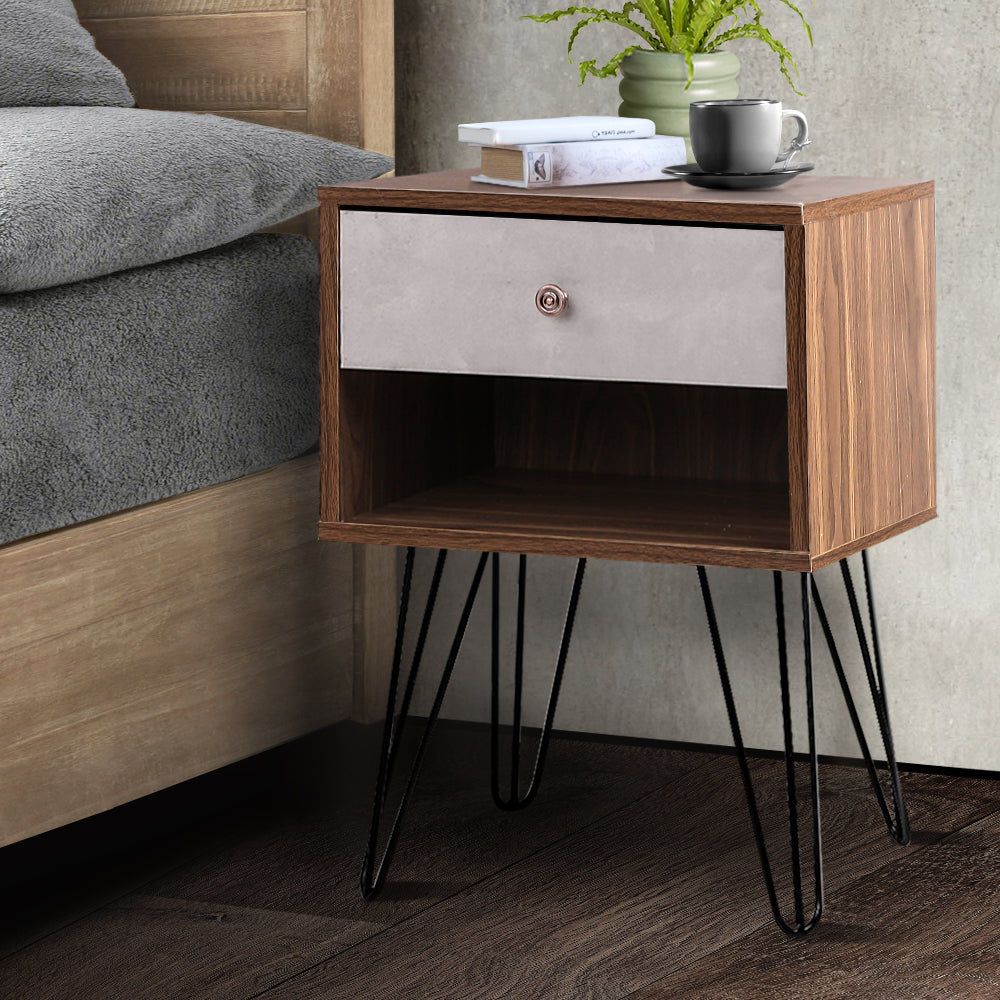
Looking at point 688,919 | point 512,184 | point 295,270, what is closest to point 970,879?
point 688,919

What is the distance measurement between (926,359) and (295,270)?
562mm

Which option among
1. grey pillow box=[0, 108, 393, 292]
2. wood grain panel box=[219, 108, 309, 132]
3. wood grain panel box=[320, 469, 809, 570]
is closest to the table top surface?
grey pillow box=[0, 108, 393, 292]

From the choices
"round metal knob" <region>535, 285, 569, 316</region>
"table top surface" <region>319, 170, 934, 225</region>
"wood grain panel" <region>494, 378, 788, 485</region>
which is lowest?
"wood grain panel" <region>494, 378, 788, 485</region>

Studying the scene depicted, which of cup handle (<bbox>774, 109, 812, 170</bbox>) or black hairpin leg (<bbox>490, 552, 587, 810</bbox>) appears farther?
black hairpin leg (<bbox>490, 552, 587, 810</bbox>)

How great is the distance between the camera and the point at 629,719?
5.83 feet

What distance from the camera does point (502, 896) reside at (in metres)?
1.38

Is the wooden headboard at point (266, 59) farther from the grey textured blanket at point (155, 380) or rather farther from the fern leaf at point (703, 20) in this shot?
the fern leaf at point (703, 20)

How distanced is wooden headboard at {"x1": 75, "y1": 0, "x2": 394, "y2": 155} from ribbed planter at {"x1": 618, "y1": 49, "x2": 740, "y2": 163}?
31cm

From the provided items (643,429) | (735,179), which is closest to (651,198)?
(735,179)

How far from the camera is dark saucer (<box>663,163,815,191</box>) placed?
1.24 m

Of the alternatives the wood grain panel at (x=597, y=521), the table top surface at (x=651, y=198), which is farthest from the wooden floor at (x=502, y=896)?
the table top surface at (x=651, y=198)

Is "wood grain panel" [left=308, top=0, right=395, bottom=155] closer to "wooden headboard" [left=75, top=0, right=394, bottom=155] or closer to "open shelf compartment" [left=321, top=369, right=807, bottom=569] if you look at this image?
"wooden headboard" [left=75, top=0, right=394, bottom=155]

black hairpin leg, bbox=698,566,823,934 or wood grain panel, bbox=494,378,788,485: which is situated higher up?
wood grain panel, bbox=494,378,788,485

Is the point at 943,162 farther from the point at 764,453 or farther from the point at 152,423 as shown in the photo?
the point at 152,423
